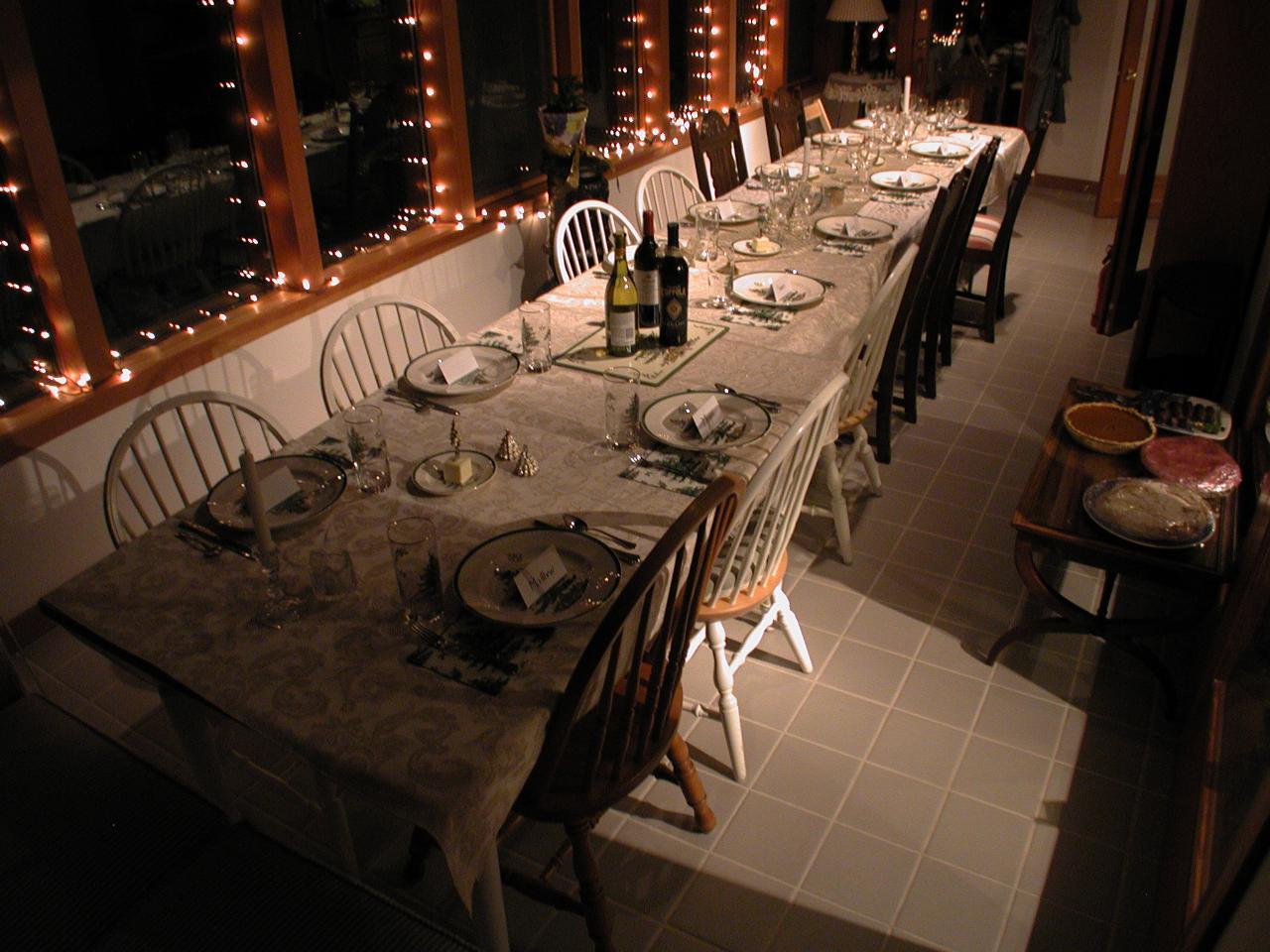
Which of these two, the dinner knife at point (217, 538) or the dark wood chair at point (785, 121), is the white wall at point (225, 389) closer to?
the dinner knife at point (217, 538)

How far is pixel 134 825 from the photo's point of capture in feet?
5.28

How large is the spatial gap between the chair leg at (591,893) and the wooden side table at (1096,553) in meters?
1.26

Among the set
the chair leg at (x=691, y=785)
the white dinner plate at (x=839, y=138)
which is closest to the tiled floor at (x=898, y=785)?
the chair leg at (x=691, y=785)

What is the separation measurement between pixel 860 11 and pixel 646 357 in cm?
428

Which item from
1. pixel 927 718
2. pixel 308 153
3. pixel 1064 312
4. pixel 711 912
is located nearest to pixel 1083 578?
pixel 927 718

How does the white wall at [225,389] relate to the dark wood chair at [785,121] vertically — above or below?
below

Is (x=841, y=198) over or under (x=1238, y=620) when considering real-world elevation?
over

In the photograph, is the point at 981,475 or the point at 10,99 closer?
the point at 10,99

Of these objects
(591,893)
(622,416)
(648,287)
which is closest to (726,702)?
Answer: (591,893)

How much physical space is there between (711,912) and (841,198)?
8.72 ft

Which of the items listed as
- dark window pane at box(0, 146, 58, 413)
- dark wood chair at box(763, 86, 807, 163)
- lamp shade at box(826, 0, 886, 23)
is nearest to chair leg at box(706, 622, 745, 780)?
dark window pane at box(0, 146, 58, 413)

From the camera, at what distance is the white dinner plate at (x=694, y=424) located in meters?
1.99

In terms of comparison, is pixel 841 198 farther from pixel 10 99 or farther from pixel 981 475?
pixel 10 99

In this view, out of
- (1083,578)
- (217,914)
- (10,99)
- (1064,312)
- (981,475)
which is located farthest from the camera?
(1064,312)
